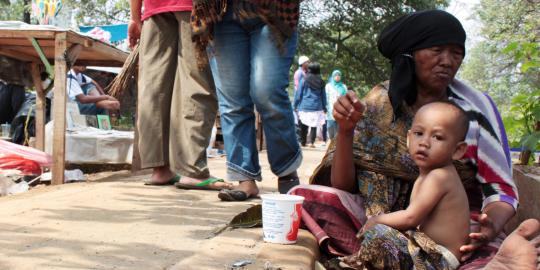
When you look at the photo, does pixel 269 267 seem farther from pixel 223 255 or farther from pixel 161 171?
pixel 161 171

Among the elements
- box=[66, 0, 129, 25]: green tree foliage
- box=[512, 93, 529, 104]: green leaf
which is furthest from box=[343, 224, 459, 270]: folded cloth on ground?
box=[66, 0, 129, 25]: green tree foliage

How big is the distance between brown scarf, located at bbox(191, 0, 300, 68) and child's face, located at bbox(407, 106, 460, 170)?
135cm

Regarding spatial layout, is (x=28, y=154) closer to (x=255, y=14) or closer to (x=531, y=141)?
(x=255, y=14)

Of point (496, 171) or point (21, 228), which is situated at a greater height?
point (496, 171)

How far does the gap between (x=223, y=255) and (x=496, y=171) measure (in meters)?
1.29

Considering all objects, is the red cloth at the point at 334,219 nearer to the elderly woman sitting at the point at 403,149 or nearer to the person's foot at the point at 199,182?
the elderly woman sitting at the point at 403,149

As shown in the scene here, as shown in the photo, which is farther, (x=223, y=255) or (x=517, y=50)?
(x=517, y=50)

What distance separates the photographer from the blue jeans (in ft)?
11.7

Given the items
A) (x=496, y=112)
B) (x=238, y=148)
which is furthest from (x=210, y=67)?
(x=496, y=112)

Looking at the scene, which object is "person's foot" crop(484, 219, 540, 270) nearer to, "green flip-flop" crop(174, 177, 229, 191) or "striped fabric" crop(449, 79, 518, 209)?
"striped fabric" crop(449, 79, 518, 209)

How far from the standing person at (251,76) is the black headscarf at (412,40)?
87 centimetres

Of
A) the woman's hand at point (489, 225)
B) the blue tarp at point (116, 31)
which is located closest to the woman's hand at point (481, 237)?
the woman's hand at point (489, 225)

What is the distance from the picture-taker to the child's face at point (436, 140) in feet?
7.79

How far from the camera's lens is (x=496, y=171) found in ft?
8.78
